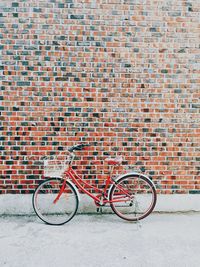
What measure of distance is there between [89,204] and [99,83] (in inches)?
74.1

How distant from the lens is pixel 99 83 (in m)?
5.10

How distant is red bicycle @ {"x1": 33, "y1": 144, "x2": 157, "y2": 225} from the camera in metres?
4.84

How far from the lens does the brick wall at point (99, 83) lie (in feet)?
16.5

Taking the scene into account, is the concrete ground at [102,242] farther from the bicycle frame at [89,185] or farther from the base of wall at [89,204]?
the bicycle frame at [89,185]

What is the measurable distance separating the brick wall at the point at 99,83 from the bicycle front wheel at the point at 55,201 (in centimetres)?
24

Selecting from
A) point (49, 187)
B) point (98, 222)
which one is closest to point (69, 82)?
point (49, 187)

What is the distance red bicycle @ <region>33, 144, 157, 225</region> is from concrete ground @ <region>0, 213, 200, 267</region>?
0.17 meters

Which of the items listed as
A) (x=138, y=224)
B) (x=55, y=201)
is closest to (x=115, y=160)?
(x=138, y=224)

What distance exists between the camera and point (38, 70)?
5.05 meters

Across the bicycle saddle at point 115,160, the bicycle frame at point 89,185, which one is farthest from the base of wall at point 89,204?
the bicycle saddle at point 115,160

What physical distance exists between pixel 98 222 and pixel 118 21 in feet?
9.92

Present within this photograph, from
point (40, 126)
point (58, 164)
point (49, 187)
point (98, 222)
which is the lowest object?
point (98, 222)

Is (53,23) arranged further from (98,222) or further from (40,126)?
(98,222)

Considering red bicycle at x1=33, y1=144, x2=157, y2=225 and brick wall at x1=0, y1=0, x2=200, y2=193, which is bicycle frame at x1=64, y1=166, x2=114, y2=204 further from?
brick wall at x1=0, y1=0, x2=200, y2=193
